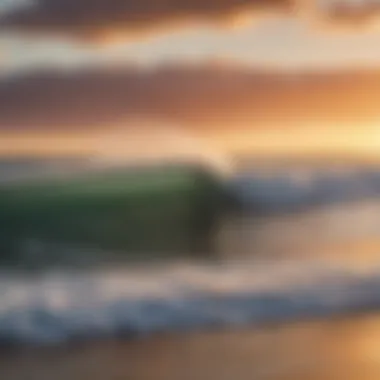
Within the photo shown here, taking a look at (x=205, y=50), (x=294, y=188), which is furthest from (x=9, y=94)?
(x=294, y=188)

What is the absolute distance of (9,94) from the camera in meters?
0.96

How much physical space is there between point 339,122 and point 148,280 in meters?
0.29

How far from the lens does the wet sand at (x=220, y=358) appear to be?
931 mm

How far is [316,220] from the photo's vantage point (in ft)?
3.33

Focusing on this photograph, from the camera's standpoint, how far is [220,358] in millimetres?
954

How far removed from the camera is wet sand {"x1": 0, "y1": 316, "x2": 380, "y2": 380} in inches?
36.7

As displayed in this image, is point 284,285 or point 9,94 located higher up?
point 9,94

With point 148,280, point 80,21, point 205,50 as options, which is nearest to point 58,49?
point 80,21

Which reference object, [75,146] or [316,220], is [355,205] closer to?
[316,220]

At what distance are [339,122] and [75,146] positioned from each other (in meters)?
0.31

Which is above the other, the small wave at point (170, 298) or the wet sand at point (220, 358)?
the small wave at point (170, 298)

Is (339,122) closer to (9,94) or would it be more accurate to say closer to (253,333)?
(253,333)

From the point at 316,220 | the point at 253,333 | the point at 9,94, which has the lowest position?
the point at 253,333

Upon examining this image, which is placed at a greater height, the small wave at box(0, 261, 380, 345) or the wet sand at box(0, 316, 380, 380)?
the small wave at box(0, 261, 380, 345)
